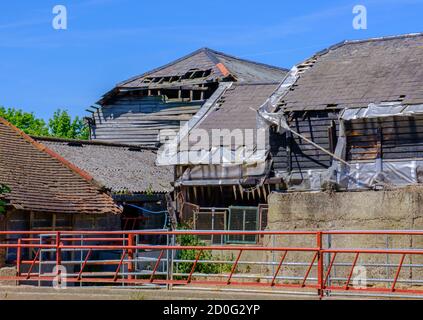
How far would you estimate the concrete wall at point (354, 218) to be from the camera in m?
21.8

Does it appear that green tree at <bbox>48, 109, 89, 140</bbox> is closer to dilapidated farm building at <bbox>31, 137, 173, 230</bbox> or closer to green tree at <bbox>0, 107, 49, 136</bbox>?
green tree at <bbox>0, 107, 49, 136</bbox>

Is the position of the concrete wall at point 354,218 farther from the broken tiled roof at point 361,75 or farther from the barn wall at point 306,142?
the broken tiled roof at point 361,75

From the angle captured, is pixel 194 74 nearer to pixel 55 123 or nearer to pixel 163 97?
pixel 163 97

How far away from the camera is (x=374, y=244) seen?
874 inches

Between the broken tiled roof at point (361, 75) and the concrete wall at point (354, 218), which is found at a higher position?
the broken tiled roof at point (361, 75)

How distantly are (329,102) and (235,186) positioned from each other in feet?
14.2

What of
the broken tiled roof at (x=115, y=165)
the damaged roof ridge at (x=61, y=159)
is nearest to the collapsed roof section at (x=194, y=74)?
the broken tiled roof at (x=115, y=165)

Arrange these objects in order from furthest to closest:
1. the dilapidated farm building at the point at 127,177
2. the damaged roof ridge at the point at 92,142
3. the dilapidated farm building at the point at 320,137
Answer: the damaged roof ridge at the point at 92,142
the dilapidated farm building at the point at 127,177
the dilapidated farm building at the point at 320,137

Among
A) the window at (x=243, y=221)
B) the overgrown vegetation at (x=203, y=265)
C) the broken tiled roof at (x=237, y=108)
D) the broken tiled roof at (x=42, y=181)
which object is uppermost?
the broken tiled roof at (x=237, y=108)

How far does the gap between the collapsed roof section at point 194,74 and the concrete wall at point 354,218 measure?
55.3 feet

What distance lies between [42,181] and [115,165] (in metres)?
5.57

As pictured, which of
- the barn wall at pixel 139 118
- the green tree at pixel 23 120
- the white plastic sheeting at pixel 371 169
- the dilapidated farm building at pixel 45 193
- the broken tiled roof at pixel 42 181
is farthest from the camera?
the green tree at pixel 23 120
